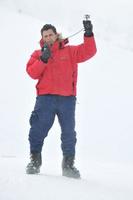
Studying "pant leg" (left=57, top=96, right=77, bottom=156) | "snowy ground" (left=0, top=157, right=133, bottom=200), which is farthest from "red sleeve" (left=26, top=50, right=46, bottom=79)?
"snowy ground" (left=0, top=157, right=133, bottom=200)

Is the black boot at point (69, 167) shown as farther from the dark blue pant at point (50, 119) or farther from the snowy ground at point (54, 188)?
the snowy ground at point (54, 188)

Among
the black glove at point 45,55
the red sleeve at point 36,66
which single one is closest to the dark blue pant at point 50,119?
the red sleeve at point 36,66

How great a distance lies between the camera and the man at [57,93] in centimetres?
539

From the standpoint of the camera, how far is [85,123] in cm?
1373

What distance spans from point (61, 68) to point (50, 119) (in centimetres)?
53

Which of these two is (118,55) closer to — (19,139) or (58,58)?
(19,139)

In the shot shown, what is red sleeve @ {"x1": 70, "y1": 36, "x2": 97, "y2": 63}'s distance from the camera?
216 inches

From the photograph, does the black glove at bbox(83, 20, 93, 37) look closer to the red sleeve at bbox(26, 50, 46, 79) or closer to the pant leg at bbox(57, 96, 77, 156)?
the red sleeve at bbox(26, 50, 46, 79)

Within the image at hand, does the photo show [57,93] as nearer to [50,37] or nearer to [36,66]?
[36,66]

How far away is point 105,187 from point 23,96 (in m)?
11.5

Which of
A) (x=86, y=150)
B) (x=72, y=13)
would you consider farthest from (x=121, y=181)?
(x=72, y=13)

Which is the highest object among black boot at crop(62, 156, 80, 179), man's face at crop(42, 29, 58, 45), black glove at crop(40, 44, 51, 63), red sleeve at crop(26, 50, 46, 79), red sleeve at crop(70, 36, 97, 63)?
man's face at crop(42, 29, 58, 45)

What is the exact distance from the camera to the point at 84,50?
5535 mm

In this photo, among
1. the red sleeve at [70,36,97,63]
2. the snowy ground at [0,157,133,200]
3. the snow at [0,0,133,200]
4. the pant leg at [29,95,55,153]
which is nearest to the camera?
the snowy ground at [0,157,133,200]
